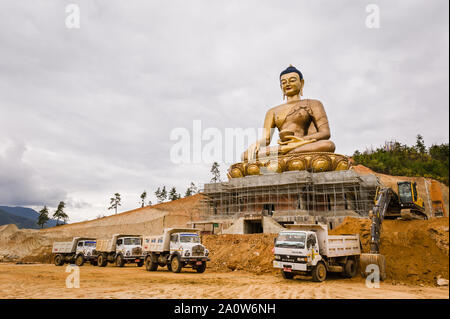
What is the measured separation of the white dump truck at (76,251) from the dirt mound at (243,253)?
8063 millimetres

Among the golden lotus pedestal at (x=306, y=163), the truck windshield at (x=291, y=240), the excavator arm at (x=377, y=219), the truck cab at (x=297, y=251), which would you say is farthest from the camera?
the golden lotus pedestal at (x=306, y=163)

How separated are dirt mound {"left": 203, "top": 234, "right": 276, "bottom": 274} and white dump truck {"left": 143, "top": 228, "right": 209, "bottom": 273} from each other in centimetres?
196

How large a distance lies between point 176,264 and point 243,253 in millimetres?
3669

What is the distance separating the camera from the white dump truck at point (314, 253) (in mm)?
10500

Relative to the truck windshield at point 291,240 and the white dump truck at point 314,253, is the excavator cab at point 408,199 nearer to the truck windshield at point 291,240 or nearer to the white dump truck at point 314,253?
the white dump truck at point 314,253

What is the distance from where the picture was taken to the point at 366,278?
11.2 m

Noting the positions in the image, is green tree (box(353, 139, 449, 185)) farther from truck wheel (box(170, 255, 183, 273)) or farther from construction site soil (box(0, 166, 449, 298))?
truck wheel (box(170, 255, 183, 273))

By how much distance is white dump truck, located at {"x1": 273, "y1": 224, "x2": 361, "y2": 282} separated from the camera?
10500 millimetres

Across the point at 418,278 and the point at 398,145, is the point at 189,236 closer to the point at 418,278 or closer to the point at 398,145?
the point at 418,278

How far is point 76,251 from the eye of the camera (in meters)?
20.9

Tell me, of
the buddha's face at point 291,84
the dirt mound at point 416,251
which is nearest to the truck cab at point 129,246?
the dirt mound at point 416,251

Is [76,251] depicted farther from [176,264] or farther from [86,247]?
[176,264]

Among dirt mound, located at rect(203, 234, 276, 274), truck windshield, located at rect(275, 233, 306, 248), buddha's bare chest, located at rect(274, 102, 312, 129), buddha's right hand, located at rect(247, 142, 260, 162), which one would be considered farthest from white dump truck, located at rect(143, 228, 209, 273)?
buddha's bare chest, located at rect(274, 102, 312, 129)

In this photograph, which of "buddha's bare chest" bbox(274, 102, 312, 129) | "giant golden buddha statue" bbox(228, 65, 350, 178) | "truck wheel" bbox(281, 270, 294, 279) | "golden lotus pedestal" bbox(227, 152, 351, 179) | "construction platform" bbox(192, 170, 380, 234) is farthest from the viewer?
"buddha's bare chest" bbox(274, 102, 312, 129)
